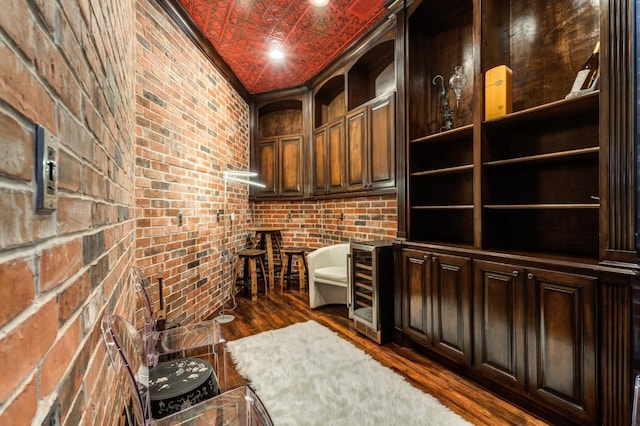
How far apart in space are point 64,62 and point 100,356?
2.85 feet

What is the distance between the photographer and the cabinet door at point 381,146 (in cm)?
296

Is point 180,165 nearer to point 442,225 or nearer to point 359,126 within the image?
point 359,126

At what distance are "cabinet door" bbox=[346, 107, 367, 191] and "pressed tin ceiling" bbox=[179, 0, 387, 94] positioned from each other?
0.86m

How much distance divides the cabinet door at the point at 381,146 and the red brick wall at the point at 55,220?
8.13 ft

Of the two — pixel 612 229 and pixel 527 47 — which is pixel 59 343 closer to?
pixel 612 229

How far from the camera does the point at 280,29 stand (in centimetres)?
293

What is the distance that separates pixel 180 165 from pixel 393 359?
2641 mm

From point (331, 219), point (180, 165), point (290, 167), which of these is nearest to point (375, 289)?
point (331, 219)

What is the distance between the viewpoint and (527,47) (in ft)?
7.06

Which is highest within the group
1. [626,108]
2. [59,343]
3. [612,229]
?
[626,108]

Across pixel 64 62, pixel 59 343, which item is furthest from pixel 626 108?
pixel 59 343

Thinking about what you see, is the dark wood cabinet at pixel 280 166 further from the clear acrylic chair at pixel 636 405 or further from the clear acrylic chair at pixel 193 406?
the clear acrylic chair at pixel 636 405

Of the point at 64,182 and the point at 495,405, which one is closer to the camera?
Result: the point at 64,182

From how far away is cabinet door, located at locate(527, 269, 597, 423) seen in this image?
58.1 inches
